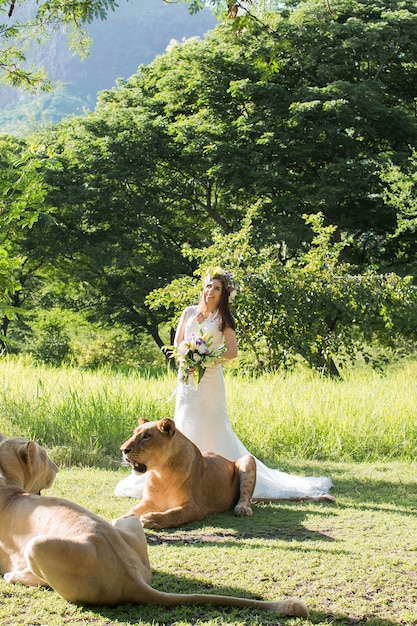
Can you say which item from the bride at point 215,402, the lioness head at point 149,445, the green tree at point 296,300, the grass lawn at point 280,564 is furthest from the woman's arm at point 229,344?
the green tree at point 296,300

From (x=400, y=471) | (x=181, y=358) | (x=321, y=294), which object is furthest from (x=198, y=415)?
(x=321, y=294)

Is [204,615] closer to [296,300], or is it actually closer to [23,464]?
[23,464]

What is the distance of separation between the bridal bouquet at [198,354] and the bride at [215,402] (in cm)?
10

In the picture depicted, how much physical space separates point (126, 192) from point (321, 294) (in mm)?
11695

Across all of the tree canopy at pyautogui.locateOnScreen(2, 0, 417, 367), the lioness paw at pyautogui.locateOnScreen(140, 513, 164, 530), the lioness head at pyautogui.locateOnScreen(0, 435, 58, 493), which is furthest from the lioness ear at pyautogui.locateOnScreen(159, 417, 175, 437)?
the tree canopy at pyautogui.locateOnScreen(2, 0, 417, 367)

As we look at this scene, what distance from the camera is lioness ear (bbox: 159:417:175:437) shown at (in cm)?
543

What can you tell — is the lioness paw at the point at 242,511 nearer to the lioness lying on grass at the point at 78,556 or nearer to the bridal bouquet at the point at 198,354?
the bridal bouquet at the point at 198,354

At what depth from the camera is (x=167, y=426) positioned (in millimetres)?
5449

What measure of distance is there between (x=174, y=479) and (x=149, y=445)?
0.38 meters

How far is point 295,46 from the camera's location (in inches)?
855

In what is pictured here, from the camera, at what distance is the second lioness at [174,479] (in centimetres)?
541

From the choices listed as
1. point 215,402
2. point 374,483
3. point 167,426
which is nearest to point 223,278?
point 215,402

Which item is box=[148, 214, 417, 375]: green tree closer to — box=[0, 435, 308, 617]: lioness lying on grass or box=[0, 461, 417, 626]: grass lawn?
box=[0, 461, 417, 626]: grass lawn

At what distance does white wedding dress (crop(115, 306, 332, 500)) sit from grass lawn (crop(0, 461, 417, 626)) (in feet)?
0.77
